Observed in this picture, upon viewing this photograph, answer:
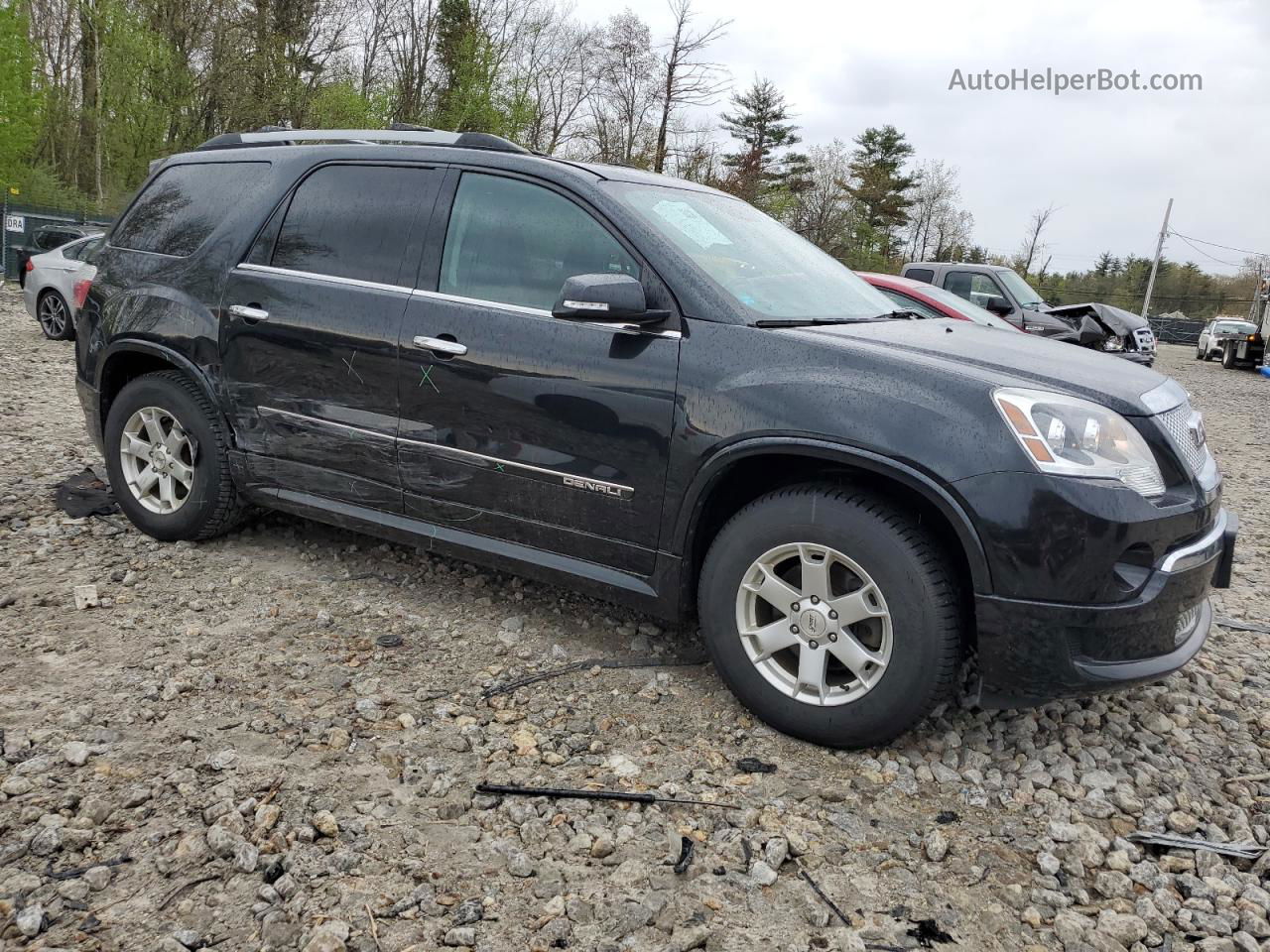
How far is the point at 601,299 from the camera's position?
2971 mm

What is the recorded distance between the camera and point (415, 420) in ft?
11.7

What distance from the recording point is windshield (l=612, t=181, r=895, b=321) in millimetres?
3271

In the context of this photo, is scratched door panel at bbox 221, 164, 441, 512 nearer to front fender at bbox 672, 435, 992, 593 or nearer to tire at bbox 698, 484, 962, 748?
front fender at bbox 672, 435, 992, 593

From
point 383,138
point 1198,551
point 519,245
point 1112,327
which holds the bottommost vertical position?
point 1198,551

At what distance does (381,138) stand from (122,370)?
1.79 m

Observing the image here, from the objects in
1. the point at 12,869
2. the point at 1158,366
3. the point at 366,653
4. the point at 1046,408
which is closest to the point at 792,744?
the point at 1046,408

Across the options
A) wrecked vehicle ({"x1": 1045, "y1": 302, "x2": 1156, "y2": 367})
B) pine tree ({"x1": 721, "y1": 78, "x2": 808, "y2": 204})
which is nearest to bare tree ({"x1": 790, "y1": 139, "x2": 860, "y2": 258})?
pine tree ({"x1": 721, "y1": 78, "x2": 808, "y2": 204})

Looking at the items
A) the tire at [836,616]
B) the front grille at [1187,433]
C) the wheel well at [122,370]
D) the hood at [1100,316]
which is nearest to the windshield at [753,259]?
the tire at [836,616]

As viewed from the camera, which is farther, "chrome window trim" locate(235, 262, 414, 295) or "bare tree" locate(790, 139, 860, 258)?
"bare tree" locate(790, 139, 860, 258)

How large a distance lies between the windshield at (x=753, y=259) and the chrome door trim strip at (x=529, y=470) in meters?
0.75

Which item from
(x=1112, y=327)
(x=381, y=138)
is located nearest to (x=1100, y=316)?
(x=1112, y=327)

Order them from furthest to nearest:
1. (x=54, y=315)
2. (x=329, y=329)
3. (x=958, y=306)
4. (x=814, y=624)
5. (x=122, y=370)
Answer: (x=54, y=315) < (x=958, y=306) < (x=122, y=370) < (x=329, y=329) < (x=814, y=624)

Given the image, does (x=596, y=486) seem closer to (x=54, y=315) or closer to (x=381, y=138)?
(x=381, y=138)

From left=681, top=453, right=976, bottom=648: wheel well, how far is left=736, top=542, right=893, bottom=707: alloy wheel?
0.24 meters
